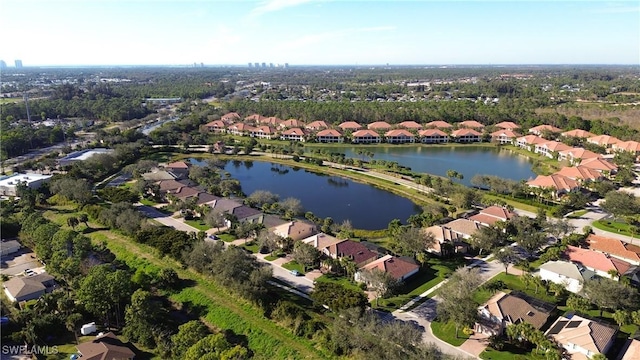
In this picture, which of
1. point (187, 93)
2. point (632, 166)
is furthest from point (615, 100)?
point (187, 93)

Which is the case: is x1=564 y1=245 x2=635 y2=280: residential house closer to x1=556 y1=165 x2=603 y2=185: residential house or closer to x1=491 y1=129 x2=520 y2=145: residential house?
A: x1=556 y1=165 x2=603 y2=185: residential house

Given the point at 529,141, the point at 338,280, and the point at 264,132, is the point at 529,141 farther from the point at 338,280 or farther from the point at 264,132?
the point at 338,280

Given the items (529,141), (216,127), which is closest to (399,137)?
(529,141)

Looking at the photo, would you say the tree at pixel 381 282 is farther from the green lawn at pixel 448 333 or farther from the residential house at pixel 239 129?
the residential house at pixel 239 129

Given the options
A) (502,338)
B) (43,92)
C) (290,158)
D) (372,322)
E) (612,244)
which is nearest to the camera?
(372,322)

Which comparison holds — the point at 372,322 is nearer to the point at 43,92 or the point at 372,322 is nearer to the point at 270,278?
the point at 270,278

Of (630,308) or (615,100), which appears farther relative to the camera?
(615,100)

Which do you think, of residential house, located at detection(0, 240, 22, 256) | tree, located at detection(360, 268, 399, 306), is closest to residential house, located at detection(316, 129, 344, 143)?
residential house, located at detection(0, 240, 22, 256)
